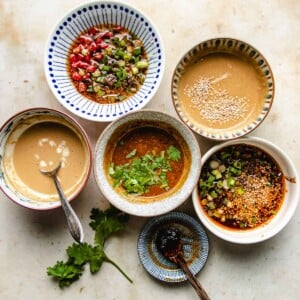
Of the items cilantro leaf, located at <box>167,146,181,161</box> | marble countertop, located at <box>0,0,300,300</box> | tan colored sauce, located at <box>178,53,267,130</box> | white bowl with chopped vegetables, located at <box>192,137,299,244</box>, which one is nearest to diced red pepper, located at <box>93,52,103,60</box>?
marble countertop, located at <box>0,0,300,300</box>

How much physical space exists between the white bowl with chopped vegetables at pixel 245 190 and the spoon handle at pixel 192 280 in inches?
8.0

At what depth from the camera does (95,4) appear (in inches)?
Answer: 74.7

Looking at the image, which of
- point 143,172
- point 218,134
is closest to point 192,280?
point 143,172

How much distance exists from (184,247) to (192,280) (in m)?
0.15

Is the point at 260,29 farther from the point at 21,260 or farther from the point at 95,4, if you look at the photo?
the point at 21,260

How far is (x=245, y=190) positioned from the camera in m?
1.99

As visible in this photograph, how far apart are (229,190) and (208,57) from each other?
0.56 metres

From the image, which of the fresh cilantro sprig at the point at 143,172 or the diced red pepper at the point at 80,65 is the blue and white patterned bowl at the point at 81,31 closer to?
the diced red pepper at the point at 80,65

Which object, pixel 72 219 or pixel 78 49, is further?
pixel 78 49

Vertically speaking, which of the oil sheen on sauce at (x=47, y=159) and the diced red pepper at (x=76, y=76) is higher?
the diced red pepper at (x=76, y=76)

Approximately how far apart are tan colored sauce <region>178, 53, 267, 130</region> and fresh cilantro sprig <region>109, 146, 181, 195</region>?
20 centimetres

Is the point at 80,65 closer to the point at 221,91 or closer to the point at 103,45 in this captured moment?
the point at 103,45

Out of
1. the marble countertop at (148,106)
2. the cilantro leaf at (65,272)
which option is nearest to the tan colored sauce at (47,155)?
→ the marble countertop at (148,106)

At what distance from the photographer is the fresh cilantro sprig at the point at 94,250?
1975 millimetres
